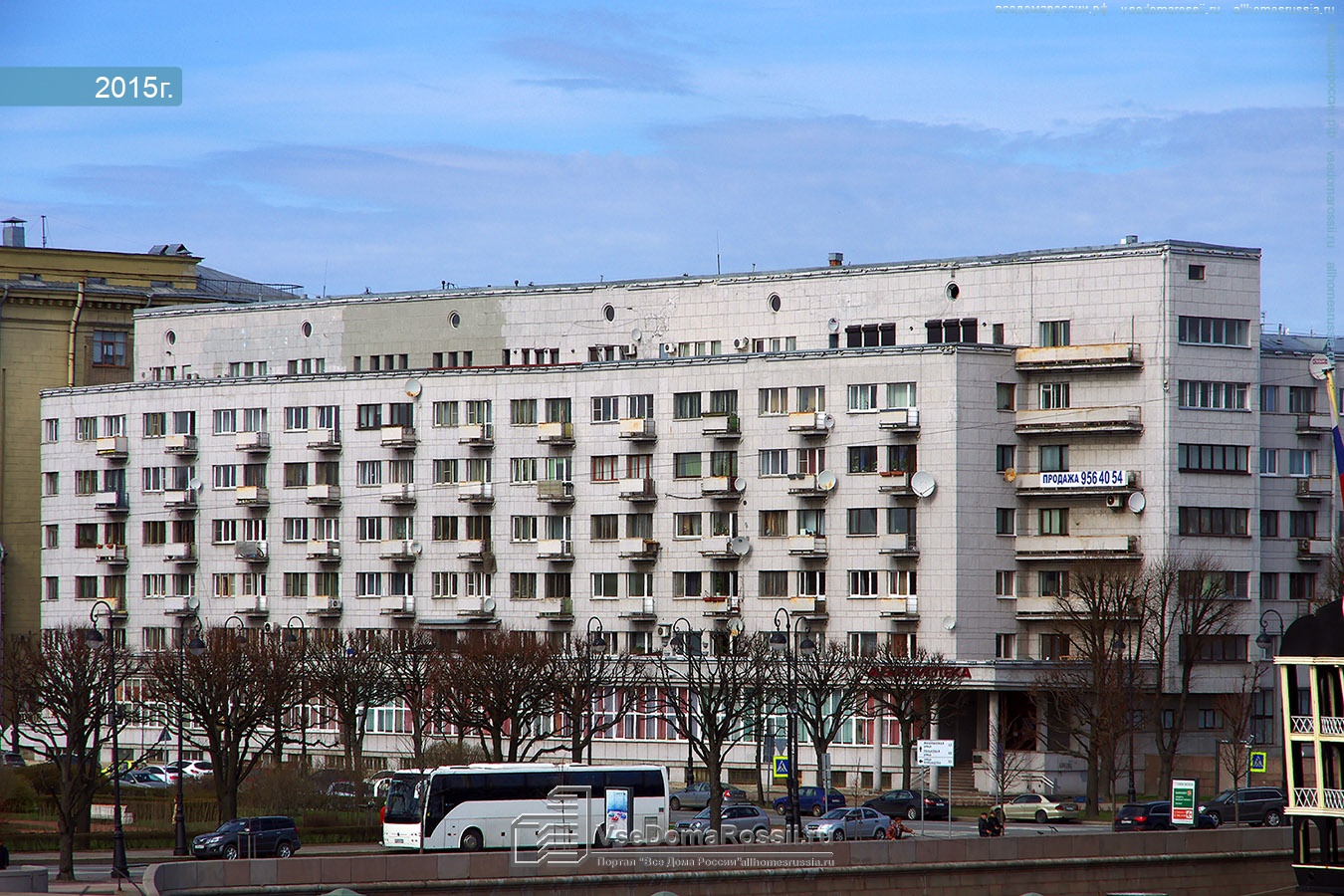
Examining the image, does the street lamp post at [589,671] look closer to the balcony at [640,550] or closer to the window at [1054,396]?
the balcony at [640,550]

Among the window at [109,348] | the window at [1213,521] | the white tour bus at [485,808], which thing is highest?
the window at [109,348]

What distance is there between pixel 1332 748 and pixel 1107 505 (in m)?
46.7

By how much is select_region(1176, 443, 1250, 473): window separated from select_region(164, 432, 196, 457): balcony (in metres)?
67.1

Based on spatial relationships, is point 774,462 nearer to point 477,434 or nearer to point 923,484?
point 923,484

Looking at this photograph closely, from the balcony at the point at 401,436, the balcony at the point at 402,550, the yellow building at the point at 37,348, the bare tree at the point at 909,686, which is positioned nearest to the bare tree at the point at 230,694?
the balcony at the point at 402,550

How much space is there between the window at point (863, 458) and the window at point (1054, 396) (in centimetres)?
1031

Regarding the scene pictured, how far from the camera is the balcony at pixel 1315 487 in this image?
12044 centimetres

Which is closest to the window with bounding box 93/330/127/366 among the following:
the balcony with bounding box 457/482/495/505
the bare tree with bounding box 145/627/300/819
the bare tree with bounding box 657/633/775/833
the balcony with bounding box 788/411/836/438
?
the balcony with bounding box 457/482/495/505

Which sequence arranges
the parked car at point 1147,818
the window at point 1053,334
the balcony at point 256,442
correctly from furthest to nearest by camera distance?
the balcony at point 256,442
the window at point 1053,334
the parked car at point 1147,818

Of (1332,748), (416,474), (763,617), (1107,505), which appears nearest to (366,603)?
(416,474)

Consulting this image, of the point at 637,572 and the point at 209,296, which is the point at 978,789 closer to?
the point at 637,572

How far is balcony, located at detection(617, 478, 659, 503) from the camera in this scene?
12112cm

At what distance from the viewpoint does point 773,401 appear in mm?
118562

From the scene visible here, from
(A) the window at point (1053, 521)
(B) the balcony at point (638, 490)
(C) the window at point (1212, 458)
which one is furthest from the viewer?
(B) the balcony at point (638, 490)
